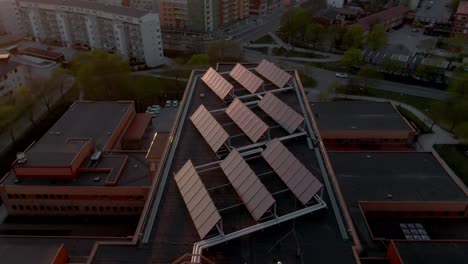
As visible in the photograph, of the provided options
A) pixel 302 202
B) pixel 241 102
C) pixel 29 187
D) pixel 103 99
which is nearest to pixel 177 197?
pixel 302 202

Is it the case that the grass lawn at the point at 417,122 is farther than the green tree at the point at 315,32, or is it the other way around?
the green tree at the point at 315,32

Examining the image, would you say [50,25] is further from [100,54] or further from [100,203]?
[100,203]

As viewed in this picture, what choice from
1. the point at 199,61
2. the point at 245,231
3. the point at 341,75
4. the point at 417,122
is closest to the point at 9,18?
the point at 199,61

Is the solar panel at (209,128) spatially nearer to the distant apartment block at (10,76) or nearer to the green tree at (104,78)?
the green tree at (104,78)

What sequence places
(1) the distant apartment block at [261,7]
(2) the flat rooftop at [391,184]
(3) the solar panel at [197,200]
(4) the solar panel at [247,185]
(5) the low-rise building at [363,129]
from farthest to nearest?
1. (1) the distant apartment block at [261,7]
2. (5) the low-rise building at [363,129]
3. (2) the flat rooftop at [391,184]
4. (4) the solar panel at [247,185]
5. (3) the solar panel at [197,200]

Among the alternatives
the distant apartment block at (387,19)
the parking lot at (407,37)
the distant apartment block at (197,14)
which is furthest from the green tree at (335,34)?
the distant apartment block at (197,14)

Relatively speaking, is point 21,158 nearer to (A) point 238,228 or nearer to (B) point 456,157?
(A) point 238,228
